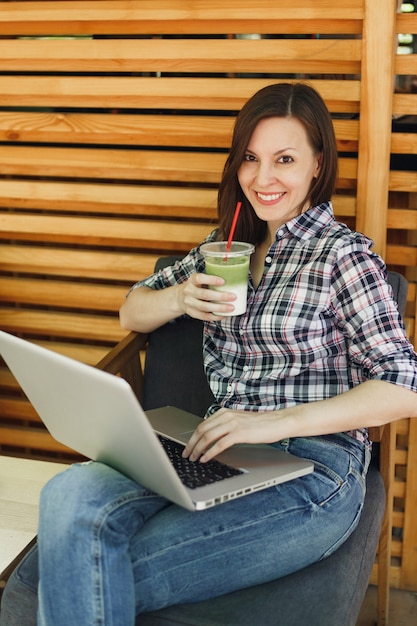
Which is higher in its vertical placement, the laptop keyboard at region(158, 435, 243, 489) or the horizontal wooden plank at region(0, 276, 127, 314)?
the horizontal wooden plank at region(0, 276, 127, 314)

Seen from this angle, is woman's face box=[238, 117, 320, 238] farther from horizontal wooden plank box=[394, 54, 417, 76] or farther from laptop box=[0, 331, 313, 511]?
laptop box=[0, 331, 313, 511]

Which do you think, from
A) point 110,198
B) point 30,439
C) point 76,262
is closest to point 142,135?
point 110,198

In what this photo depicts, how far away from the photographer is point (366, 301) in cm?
179

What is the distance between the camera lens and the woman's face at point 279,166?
194 centimetres

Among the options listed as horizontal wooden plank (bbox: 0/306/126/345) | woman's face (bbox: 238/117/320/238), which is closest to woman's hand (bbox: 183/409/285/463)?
woman's face (bbox: 238/117/320/238)

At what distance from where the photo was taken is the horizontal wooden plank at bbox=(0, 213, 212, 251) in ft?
8.38

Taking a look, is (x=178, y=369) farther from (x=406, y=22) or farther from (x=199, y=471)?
(x=406, y=22)

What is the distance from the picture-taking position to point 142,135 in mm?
2510

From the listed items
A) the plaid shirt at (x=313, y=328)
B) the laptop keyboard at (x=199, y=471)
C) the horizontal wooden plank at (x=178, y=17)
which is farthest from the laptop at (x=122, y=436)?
the horizontal wooden plank at (x=178, y=17)

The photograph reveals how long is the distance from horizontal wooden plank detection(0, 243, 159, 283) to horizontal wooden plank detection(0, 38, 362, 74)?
0.57 meters

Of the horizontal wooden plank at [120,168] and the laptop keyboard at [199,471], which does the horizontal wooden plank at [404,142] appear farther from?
the laptop keyboard at [199,471]

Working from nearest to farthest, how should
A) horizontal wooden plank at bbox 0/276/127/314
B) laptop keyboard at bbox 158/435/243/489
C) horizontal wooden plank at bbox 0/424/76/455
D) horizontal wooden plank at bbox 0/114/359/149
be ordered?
1. laptop keyboard at bbox 158/435/243/489
2. horizontal wooden plank at bbox 0/114/359/149
3. horizontal wooden plank at bbox 0/276/127/314
4. horizontal wooden plank at bbox 0/424/76/455

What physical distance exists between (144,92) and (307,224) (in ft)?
2.60

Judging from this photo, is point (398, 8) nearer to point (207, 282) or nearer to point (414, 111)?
point (414, 111)
